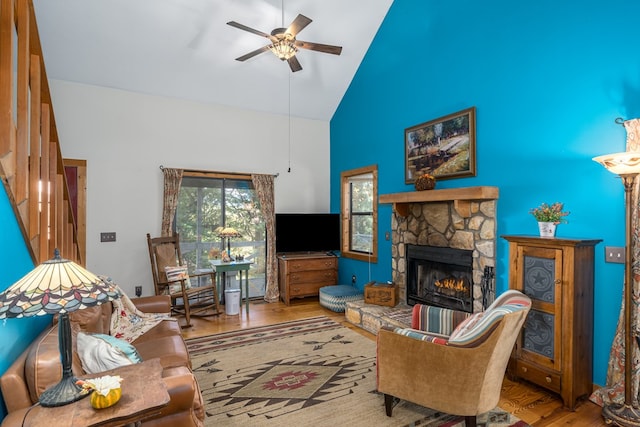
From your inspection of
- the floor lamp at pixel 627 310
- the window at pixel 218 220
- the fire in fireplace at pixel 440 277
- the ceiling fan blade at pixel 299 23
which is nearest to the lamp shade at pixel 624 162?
the floor lamp at pixel 627 310

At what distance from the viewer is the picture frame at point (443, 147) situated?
372 cm

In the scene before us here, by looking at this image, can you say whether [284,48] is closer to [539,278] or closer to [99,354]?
[99,354]

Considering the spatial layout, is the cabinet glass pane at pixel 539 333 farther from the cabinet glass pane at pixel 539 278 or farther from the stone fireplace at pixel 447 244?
the stone fireplace at pixel 447 244

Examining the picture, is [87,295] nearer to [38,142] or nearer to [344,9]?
[38,142]

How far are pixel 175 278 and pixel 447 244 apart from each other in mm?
3532

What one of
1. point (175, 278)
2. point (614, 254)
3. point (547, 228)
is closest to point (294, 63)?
point (547, 228)

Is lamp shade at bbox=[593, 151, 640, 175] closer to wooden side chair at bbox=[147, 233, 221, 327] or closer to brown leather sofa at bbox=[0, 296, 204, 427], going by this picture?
brown leather sofa at bbox=[0, 296, 204, 427]

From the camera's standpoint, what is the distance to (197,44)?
4609mm

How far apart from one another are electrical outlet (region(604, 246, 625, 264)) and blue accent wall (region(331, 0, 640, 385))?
1.7 inches

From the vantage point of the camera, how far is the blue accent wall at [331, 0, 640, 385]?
2590mm

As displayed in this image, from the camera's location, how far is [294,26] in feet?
10.2

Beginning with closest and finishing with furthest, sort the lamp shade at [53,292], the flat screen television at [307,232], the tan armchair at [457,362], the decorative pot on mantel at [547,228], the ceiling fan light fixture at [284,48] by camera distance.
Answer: the lamp shade at [53,292] < the tan armchair at [457,362] < the decorative pot on mantel at [547,228] < the ceiling fan light fixture at [284,48] < the flat screen television at [307,232]

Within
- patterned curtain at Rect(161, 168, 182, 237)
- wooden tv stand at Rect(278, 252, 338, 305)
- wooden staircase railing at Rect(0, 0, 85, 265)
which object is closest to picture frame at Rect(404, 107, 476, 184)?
wooden tv stand at Rect(278, 252, 338, 305)

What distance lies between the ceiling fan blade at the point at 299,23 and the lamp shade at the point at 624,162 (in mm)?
2480
